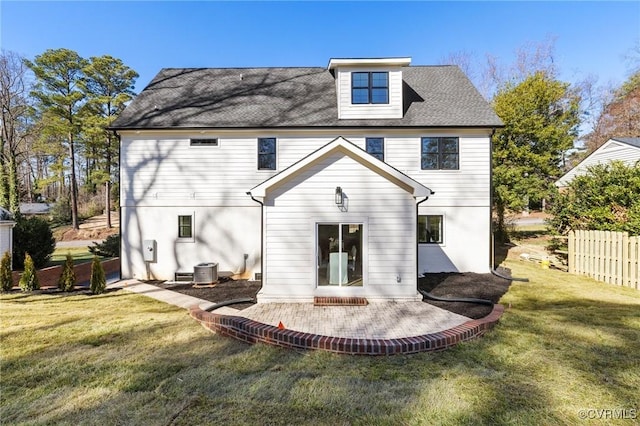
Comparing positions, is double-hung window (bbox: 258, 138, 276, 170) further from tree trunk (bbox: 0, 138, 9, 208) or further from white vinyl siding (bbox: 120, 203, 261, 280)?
tree trunk (bbox: 0, 138, 9, 208)

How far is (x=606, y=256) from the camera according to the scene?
9.77 metres

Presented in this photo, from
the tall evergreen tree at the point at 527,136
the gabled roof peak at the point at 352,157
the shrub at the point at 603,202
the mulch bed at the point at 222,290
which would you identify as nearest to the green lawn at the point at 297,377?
the mulch bed at the point at 222,290

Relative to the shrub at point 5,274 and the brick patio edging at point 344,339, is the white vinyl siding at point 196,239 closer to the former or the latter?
the shrub at point 5,274

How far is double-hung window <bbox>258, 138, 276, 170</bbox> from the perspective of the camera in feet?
36.0

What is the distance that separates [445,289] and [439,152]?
5.10m

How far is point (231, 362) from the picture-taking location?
4770 mm

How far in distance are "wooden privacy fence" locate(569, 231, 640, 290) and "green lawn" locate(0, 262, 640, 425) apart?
384 centimetres

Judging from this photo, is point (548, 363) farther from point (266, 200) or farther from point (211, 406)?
point (266, 200)

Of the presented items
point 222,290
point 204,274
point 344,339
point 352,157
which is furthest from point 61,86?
point 344,339

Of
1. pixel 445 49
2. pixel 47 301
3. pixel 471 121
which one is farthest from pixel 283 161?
pixel 445 49

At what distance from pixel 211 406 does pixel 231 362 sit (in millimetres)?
1156

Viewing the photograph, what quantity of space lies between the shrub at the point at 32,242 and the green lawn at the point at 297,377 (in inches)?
241

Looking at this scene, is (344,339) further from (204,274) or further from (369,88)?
(369,88)

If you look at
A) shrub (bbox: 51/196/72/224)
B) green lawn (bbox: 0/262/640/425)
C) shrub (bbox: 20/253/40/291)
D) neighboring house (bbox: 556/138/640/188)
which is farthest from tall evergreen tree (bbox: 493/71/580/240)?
shrub (bbox: 51/196/72/224)
